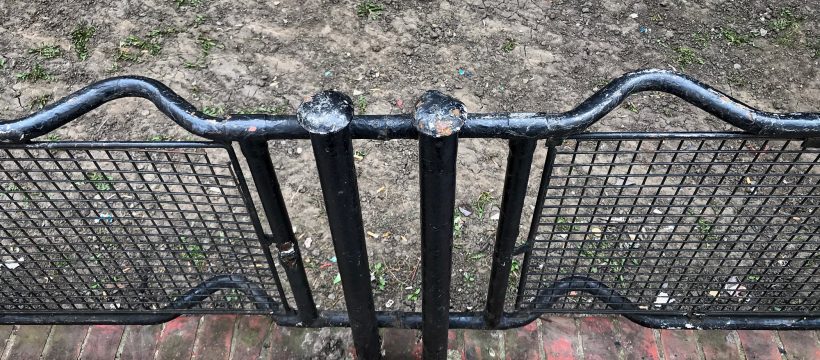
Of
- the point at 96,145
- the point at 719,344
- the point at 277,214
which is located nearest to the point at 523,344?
the point at 719,344

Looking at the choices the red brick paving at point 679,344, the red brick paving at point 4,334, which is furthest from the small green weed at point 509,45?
the red brick paving at point 4,334

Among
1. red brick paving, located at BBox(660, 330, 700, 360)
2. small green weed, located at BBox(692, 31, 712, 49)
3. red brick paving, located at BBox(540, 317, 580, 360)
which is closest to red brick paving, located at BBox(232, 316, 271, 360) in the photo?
red brick paving, located at BBox(540, 317, 580, 360)

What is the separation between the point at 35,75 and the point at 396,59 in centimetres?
270

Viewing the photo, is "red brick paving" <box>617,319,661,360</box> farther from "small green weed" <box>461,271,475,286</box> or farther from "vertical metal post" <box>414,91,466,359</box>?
"vertical metal post" <box>414,91,466,359</box>

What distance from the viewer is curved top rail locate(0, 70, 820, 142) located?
5.21ft

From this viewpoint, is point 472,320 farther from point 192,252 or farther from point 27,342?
point 27,342

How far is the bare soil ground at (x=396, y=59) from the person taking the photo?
3.86m

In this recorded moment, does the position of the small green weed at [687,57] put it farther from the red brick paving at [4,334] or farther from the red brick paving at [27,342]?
the red brick paving at [4,334]

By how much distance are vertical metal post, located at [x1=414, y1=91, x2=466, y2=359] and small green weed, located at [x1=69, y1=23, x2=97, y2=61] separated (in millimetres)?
3781

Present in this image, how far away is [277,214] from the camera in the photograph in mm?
2021

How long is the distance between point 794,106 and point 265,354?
3.85 metres

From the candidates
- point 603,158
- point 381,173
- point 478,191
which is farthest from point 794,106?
point 381,173

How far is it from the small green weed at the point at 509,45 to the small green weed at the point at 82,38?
320cm

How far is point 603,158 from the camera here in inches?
147
